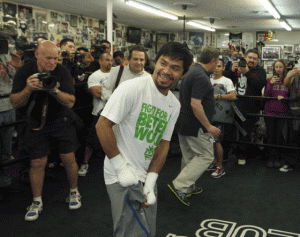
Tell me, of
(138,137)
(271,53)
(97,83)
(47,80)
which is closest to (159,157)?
(138,137)

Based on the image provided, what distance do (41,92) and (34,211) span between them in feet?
3.26

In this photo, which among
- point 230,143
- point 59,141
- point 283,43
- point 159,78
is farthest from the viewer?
point 283,43

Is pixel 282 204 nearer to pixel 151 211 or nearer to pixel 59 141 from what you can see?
pixel 151 211

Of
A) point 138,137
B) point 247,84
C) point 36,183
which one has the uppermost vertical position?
point 247,84

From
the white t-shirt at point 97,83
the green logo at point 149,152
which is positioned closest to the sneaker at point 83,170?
the white t-shirt at point 97,83

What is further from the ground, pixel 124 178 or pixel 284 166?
pixel 124 178

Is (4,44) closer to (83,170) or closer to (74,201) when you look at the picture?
(83,170)

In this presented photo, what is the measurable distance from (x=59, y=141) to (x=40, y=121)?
266 millimetres

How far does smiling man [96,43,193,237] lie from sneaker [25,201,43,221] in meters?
1.30

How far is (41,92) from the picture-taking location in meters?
2.42

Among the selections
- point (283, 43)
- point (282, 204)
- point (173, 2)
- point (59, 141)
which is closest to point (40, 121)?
point (59, 141)

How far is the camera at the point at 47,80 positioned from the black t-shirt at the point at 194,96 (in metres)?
1.19

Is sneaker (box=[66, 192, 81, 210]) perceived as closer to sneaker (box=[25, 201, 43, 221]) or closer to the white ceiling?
sneaker (box=[25, 201, 43, 221])

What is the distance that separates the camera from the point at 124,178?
4.56 ft
